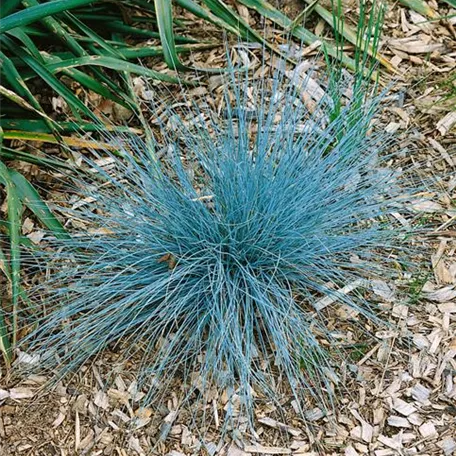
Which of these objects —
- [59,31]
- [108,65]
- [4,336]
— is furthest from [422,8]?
[4,336]

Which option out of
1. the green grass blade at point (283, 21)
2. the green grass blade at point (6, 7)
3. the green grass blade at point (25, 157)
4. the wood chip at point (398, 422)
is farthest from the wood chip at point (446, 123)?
the green grass blade at point (6, 7)

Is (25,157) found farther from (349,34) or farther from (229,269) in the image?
A: (349,34)

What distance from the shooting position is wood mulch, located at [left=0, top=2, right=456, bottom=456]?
2297 millimetres

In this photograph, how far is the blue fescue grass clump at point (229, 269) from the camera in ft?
7.72

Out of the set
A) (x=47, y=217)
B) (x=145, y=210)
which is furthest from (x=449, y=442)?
(x=47, y=217)

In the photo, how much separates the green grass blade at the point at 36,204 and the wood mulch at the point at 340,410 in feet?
1.56

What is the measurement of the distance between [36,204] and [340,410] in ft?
4.10

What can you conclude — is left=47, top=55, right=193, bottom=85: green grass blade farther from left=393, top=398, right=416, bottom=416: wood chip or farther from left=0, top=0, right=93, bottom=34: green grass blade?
left=393, top=398, right=416, bottom=416: wood chip

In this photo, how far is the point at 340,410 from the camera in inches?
92.4

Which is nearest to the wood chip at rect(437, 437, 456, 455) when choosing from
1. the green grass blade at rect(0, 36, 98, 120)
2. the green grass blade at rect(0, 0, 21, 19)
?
the green grass blade at rect(0, 36, 98, 120)

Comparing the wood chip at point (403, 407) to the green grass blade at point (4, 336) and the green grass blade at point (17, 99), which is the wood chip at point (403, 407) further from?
the green grass blade at point (17, 99)

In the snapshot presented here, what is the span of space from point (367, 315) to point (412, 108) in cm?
98

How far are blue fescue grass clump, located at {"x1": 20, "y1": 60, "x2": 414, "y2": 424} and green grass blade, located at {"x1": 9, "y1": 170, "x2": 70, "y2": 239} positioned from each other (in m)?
0.06

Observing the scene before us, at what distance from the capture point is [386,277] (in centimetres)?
254
